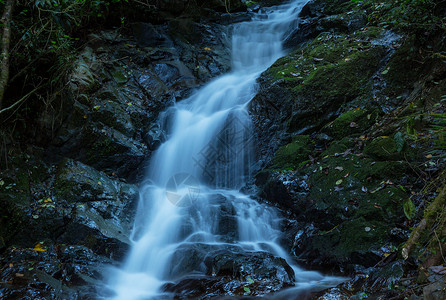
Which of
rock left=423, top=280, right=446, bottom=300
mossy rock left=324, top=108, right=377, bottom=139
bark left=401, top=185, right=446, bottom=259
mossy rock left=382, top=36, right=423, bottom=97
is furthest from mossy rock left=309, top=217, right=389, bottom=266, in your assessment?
A: mossy rock left=382, top=36, right=423, bottom=97

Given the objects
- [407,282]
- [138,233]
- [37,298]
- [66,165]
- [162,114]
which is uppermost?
[162,114]

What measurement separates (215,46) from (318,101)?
5.71 m

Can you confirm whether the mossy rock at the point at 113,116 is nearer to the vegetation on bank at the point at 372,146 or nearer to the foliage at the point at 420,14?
the vegetation on bank at the point at 372,146

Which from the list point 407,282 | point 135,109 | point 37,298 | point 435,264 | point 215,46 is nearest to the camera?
point 435,264

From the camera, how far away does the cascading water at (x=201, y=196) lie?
16.1 feet

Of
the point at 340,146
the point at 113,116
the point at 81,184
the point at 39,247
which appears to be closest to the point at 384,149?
the point at 340,146

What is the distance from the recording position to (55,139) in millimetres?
6680

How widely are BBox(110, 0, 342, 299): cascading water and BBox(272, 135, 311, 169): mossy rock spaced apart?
34.8 inches

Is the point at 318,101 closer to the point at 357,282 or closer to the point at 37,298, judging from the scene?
the point at 357,282

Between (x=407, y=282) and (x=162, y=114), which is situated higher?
(x=162, y=114)

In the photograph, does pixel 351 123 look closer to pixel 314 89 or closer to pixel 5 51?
pixel 314 89

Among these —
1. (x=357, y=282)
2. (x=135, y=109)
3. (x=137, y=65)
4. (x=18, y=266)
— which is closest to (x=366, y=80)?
(x=357, y=282)

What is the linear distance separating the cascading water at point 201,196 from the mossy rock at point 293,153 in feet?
2.90

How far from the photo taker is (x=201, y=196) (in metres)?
6.50
